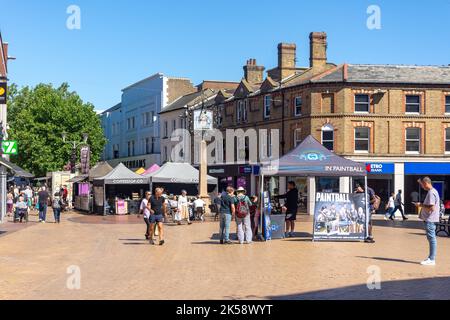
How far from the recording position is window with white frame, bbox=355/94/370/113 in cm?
4331

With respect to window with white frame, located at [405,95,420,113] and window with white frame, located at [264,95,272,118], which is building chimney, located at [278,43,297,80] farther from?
window with white frame, located at [405,95,420,113]

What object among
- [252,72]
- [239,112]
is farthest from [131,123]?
[239,112]

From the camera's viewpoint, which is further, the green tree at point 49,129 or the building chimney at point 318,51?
the green tree at point 49,129

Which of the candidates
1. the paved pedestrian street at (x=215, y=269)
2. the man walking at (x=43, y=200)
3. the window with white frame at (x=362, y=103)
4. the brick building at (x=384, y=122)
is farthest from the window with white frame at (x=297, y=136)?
the paved pedestrian street at (x=215, y=269)

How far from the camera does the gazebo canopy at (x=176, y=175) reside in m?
37.4

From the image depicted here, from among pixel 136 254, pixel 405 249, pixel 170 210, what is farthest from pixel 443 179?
pixel 136 254

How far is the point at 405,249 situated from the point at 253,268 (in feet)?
19.7

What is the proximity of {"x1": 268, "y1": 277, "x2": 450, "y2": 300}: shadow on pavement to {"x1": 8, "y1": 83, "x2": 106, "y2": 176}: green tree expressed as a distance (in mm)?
58300

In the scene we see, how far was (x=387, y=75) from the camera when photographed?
145 feet

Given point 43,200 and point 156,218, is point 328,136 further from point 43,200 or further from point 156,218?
point 156,218

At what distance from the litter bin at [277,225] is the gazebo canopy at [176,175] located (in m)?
17.2

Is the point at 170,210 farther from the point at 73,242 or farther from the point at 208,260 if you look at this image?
the point at 208,260

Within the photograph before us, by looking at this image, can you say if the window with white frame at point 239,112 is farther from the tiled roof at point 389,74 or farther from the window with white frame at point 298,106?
the tiled roof at point 389,74

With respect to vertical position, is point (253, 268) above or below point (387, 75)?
below
